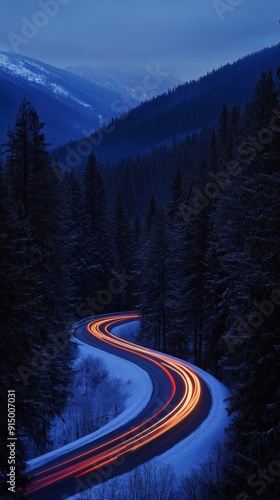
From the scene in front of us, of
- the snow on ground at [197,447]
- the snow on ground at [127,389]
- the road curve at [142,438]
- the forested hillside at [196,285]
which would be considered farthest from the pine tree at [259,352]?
the snow on ground at [127,389]

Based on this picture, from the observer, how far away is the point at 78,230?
5119 cm

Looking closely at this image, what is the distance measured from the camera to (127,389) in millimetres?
28781

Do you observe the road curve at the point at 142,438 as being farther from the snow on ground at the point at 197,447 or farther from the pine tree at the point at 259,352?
the pine tree at the point at 259,352

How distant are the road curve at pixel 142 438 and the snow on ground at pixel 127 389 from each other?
1.11 ft

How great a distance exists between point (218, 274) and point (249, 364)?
48.9 feet

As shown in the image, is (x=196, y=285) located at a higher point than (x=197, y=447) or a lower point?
higher

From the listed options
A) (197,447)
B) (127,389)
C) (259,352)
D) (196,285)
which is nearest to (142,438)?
(197,447)

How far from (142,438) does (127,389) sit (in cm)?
888

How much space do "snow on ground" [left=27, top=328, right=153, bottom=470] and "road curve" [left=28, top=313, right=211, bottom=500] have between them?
338 millimetres

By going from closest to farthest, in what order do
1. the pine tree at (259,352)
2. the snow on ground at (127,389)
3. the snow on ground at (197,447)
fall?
the pine tree at (259,352) → the snow on ground at (197,447) → the snow on ground at (127,389)

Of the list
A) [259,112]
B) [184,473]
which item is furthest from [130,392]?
[259,112]

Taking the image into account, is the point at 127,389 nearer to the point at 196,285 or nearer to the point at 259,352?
the point at 196,285

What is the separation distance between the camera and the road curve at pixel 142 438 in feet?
52.6

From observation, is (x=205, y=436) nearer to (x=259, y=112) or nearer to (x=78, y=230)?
(x=259, y=112)
